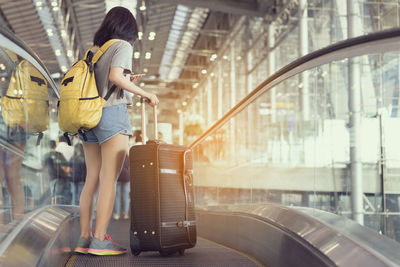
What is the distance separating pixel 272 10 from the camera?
16.9 metres

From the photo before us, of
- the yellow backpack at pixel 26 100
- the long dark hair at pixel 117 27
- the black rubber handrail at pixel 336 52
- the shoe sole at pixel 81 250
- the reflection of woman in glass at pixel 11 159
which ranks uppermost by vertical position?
the long dark hair at pixel 117 27

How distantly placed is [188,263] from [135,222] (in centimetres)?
41

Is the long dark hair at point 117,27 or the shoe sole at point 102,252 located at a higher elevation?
the long dark hair at point 117,27

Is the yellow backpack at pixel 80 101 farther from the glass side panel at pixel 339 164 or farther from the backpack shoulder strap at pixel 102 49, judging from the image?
the glass side panel at pixel 339 164

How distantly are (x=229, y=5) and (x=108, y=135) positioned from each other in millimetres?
14087

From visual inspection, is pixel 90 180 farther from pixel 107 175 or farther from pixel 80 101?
pixel 80 101

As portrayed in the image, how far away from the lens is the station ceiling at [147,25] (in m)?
14.0

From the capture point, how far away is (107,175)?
10.5 feet

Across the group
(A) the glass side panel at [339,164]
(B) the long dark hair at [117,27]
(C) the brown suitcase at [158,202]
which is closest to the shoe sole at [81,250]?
(C) the brown suitcase at [158,202]

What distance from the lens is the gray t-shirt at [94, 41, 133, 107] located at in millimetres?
3156

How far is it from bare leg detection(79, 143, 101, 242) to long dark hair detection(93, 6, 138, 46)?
0.63m


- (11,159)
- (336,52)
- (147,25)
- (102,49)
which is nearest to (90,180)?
(102,49)

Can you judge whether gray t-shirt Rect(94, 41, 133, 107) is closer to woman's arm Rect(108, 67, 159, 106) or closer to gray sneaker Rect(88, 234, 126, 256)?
woman's arm Rect(108, 67, 159, 106)

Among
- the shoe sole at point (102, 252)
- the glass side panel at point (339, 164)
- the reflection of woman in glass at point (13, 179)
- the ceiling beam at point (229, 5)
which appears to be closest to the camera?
the reflection of woman in glass at point (13, 179)
